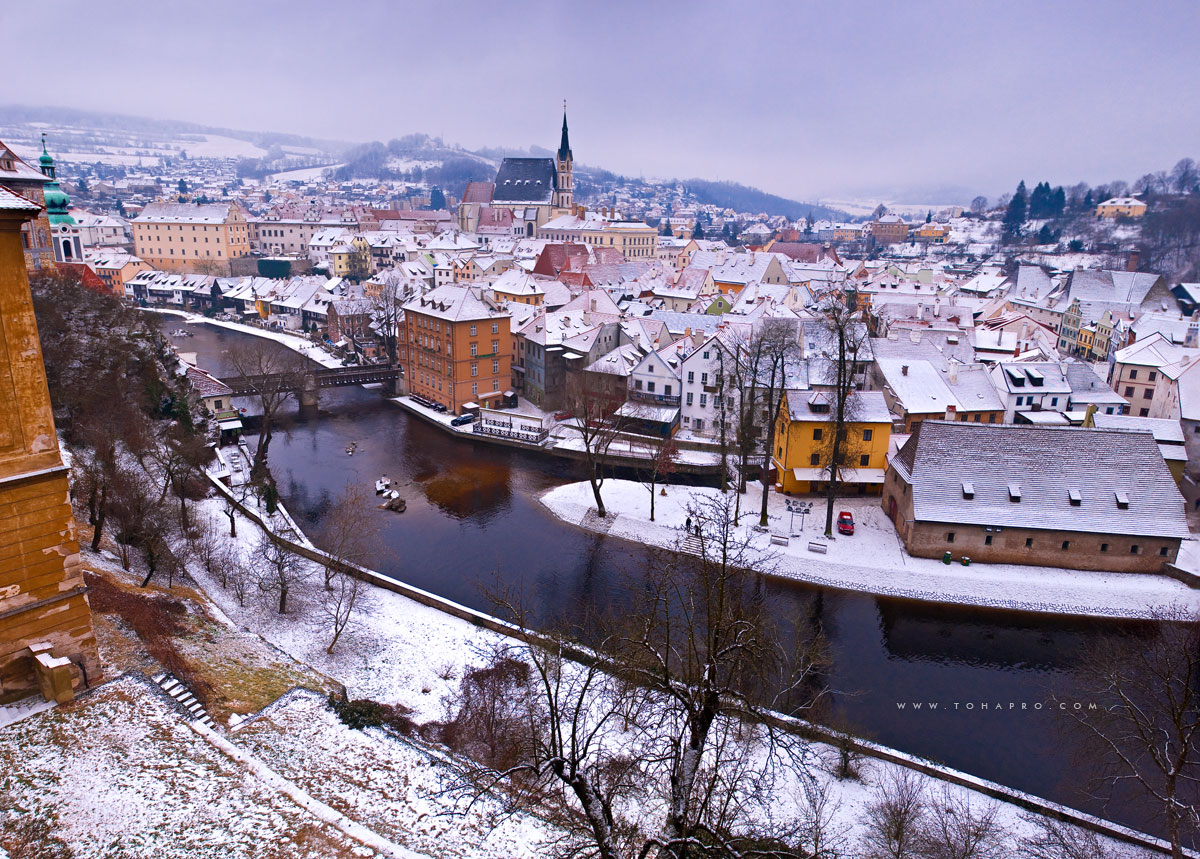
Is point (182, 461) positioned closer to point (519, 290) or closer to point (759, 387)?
point (759, 387)

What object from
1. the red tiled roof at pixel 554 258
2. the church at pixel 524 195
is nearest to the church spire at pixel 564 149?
the church at pixel 524 195

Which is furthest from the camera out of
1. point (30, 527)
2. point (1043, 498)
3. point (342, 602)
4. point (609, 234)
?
point (609, 234)

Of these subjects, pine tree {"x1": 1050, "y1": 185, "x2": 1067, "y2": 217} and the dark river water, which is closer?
the dark river water

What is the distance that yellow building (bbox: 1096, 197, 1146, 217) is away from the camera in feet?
368

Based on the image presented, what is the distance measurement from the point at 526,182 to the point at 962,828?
121333 mm

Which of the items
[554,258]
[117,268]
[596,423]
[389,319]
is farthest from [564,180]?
[596,423]

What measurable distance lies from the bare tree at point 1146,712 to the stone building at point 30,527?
17.7 m

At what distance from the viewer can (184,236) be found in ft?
299

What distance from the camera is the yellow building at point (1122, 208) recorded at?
368 ft

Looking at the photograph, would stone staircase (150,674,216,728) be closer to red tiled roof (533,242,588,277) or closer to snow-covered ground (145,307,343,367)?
snow-covered ground (145,307,343,367)

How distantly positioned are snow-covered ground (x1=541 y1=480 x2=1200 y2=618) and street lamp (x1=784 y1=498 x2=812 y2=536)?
9cm

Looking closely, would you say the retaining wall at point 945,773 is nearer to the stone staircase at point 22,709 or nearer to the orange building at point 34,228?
the stone staircase at point 22,709

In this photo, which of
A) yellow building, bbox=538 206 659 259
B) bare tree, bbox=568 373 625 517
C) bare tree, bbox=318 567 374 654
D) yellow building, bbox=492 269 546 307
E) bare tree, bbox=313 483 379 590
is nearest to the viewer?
bare tree, bbox=318 567 374 654

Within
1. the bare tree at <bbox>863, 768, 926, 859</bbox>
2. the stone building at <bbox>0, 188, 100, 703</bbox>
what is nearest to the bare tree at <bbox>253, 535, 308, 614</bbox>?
the stone building at <bbox>0, 188, 100, 703</bbox>
